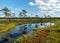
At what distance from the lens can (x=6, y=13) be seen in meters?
119

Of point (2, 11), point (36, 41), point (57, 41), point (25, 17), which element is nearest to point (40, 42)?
point (36, 41)

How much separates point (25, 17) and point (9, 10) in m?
33.6

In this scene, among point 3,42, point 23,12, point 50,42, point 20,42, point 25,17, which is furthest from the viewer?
point 25,17

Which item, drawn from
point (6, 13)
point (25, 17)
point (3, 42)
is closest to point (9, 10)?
point (6, 13)

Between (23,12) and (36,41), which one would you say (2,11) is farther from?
(36,41)

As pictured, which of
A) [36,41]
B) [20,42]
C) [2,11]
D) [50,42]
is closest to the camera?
[50,42]

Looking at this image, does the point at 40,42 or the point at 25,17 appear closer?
the point at 40,42

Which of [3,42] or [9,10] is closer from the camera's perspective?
[3,42]

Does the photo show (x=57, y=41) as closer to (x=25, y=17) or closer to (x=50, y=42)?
(x=50, y=42)

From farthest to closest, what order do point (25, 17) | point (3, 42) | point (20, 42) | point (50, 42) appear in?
point (25, 17) → point (3, 42) → point (20, 42) → point (50, 42)

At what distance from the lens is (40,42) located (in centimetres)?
2969

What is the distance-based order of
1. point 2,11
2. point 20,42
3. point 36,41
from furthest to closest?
1. point 2,11
2. point 20,42
3. point 36,41

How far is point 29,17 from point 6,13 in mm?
39799

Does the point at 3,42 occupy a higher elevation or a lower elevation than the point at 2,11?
lower
